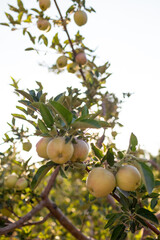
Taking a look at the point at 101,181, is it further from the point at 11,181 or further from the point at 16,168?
the point at 16,168

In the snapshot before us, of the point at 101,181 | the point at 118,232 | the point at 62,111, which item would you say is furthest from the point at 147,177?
the point at 118,232

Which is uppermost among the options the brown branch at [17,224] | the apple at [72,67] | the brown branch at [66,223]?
the apple at [72,67]

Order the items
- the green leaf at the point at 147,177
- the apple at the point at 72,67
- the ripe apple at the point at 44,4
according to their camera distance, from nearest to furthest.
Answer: the green leaf at the point at 147,177 → the ripe apple at the point at 44,4 → the apple at the point at 72,67

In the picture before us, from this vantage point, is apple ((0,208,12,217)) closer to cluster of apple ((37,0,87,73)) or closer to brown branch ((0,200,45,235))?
brown branch ((0,200,45,235))

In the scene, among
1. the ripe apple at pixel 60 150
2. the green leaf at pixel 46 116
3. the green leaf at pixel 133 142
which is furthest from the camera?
the green leaf at pixel 133 142

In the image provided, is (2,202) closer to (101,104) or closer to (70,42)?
(101,104)

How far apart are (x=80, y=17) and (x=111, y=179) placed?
2.36 metres

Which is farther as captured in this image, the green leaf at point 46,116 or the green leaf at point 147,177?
the green leaf at point 46,116

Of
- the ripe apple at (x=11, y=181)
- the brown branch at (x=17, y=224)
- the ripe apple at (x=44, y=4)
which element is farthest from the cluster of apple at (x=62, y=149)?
the ripe apple at (x=44, y=4)

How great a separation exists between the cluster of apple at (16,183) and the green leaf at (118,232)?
47.1 inches

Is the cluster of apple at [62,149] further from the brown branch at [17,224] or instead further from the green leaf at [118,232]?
the brown branch at [17,224]

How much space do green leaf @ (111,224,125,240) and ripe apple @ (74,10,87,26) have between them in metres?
2.44

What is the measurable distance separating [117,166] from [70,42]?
208cm

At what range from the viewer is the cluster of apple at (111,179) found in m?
1.18
